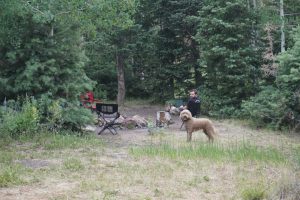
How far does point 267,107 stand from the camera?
15859mm

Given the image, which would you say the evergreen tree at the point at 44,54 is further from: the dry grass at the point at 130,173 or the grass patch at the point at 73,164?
the grass patch at the point at 73,164

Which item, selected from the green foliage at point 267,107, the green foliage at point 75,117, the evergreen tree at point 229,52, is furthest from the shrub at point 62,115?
the evergreen tree at point 229,52

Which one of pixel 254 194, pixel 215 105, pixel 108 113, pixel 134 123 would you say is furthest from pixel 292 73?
pixel 254 194

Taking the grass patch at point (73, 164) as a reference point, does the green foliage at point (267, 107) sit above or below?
above

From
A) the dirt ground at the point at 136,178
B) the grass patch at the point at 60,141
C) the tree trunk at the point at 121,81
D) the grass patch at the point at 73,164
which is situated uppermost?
the tree trunk at the point at 121,81

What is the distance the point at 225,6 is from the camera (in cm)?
1880

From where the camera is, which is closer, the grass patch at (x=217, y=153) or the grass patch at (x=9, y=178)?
the grass patch at (x=9, y=178)

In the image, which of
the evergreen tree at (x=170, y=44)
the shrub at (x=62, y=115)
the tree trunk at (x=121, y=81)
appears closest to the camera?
the shrub at (x=62, y=115)

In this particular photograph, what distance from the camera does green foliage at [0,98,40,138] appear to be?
11317 mm

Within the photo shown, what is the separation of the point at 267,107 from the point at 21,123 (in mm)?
8513

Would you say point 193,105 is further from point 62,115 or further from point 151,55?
point 151,55

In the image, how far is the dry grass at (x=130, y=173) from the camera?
6145 millimetres

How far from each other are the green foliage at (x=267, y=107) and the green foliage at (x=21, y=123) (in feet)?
25.7

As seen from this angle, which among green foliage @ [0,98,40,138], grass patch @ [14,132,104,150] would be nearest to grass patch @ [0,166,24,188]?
grass patch @ [14,132,104,150]
